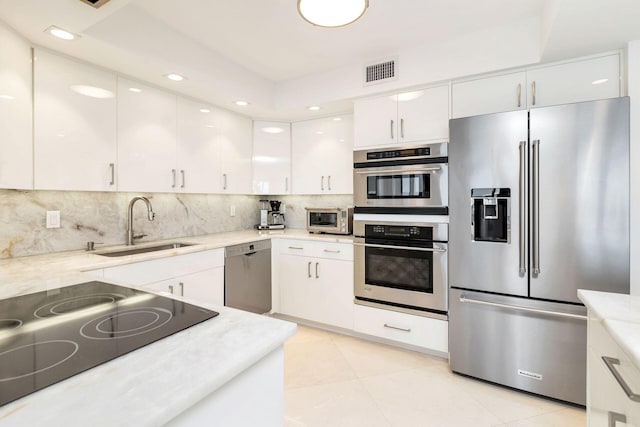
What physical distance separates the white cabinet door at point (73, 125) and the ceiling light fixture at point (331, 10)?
5.15 ft

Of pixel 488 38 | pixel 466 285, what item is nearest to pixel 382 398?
pixel 466 285

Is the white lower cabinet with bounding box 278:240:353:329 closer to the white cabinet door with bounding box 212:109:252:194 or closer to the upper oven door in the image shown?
the upper oven door

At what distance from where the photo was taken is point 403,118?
262cm

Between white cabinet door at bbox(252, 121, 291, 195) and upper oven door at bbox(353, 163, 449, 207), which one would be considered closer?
upper oven door at bbox(353, 163, 449, 207)

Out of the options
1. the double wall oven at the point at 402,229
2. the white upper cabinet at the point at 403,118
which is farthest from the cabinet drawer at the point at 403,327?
the white upper cabinet at the point at 403,118

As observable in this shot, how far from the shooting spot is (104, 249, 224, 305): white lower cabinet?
2.01 meters

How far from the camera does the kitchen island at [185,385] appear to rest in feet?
1.63

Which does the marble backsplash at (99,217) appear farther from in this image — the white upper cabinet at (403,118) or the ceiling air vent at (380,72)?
the ceiling air vent at (380,72)

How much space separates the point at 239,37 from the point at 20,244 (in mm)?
2066

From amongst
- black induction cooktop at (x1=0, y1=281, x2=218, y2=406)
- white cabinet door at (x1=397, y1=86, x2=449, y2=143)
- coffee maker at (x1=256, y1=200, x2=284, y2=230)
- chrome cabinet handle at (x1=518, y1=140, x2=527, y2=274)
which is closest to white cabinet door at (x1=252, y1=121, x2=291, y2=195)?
coffee maker at (x1=256, y1=200, x2=284, y2=230)

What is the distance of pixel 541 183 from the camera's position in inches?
76.9

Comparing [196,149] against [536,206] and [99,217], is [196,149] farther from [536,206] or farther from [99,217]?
[536,206]

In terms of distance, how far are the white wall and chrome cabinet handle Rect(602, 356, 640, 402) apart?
1183 millimetres

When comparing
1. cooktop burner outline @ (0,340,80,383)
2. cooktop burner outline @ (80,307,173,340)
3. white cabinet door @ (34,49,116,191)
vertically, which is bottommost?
cooktop burner outline @ (0,340,80,383)
